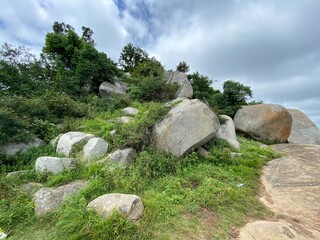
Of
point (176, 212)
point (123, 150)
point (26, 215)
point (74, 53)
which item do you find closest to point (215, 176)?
point (176, 212)

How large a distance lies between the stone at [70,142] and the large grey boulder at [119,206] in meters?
2.98

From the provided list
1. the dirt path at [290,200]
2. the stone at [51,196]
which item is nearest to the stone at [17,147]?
the stone at [51,196]

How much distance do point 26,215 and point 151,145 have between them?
3.40 m

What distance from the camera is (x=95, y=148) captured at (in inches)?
213

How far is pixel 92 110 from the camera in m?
9.47

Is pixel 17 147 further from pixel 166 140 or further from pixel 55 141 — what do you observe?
pixel 166 140

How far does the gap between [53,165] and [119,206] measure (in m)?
2.84

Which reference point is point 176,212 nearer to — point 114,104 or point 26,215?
point 26,215

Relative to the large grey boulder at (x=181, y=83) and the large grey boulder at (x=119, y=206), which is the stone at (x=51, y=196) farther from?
the large grey boulder at (x=181, y=83)

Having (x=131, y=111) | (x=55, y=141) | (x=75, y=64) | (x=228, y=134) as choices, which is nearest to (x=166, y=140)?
(x=228, y=134)

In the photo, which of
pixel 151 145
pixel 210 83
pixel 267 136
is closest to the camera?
pixel 151 145

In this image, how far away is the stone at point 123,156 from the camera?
494 cm

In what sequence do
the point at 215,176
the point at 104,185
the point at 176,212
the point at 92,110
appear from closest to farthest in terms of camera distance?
the point at 176,212 < the point at 104,185 < the point at 215,176 < the point at 92,110

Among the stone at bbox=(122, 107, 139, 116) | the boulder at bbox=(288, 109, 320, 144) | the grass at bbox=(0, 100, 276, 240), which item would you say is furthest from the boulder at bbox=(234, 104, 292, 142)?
the stone at bbox=(122, 107, 139, 116)
